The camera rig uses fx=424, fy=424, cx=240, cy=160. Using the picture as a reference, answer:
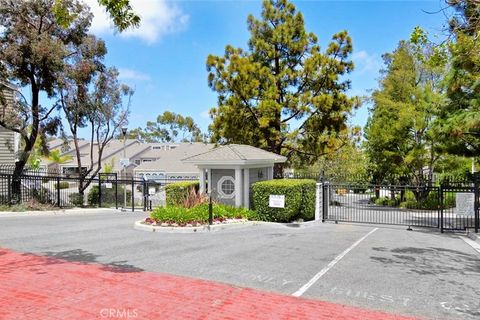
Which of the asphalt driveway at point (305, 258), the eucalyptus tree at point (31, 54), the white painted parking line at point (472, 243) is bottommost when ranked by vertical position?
the white painted parking line at point (472, 243)

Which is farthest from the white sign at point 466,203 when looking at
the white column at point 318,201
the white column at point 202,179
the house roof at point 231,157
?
the white column at point 202,179

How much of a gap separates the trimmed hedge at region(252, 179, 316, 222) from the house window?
909 millimetres

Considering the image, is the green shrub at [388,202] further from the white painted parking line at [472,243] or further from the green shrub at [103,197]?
the green shrub at [103,197]

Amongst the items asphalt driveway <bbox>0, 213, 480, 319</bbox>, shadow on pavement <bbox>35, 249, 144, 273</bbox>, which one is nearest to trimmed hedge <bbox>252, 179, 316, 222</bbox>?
asphalt driveway <bbox>0, 213, 480, 319</bbox>

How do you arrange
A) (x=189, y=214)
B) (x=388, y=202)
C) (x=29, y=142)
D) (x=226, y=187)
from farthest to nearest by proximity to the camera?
1. (x=388, y=202)
2. (x=29, y=142)
3. (x=226, y=187)
4. (x=189, y=214)

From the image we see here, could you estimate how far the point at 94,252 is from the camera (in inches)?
374

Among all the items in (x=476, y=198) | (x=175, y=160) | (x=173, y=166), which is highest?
(x=175, y=160)

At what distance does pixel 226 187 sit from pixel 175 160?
30.8m

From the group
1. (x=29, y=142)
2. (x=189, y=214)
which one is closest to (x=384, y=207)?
(x=189, y=214)

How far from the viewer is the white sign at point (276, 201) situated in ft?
49.5

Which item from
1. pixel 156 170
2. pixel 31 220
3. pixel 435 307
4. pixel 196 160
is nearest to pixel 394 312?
pixel 435 307

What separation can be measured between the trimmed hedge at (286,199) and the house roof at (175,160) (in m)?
28.1

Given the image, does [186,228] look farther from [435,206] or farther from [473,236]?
[435,206]

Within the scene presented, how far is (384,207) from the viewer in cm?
2566
